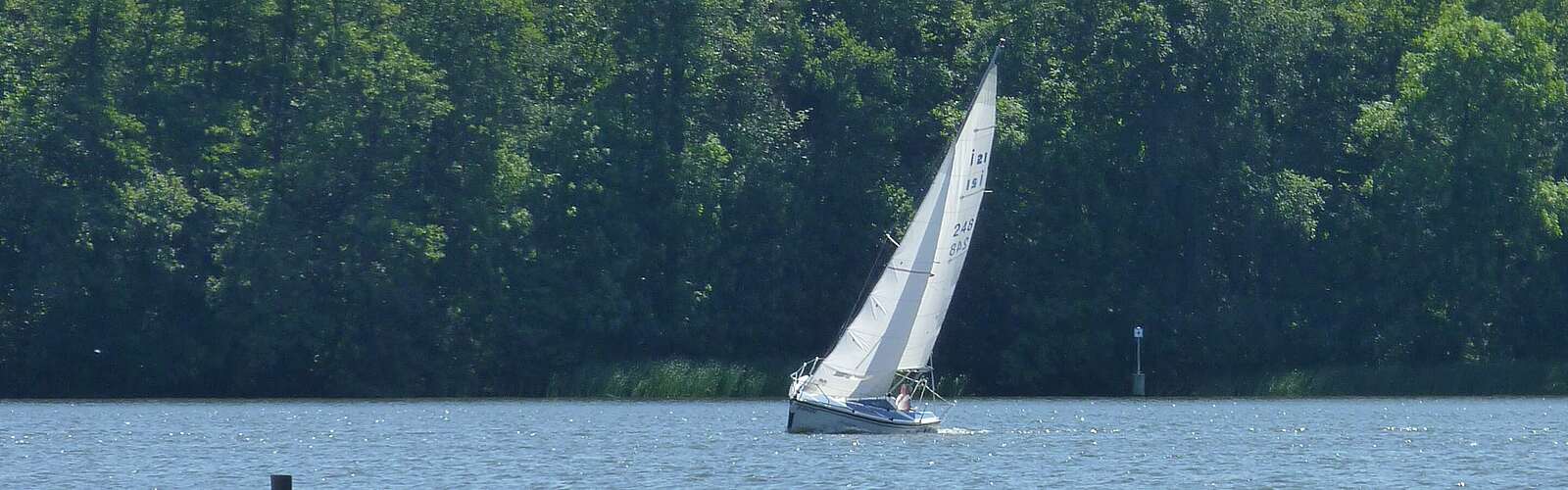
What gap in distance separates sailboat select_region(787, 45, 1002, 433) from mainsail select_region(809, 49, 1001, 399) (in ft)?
0.06

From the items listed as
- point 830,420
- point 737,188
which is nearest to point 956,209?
point 830,420

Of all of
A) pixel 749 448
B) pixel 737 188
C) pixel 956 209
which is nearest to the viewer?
pixel 749 448

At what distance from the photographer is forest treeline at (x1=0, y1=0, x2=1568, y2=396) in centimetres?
8000

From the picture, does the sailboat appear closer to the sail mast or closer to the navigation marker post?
the sail mast

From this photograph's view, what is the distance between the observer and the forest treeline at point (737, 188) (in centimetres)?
8000

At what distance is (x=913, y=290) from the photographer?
54.9 metres

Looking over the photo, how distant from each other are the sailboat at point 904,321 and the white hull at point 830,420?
2 centimetres

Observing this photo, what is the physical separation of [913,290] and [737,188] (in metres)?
30.8

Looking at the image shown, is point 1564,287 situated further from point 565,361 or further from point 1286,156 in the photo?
point 565,361

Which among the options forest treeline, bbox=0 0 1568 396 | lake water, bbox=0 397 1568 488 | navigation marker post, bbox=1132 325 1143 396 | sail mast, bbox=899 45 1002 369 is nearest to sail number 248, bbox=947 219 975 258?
sail mast, bbox=899 45 1002 369

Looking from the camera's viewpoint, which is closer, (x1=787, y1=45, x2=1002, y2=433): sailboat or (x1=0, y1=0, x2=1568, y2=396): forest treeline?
(x1=787, y1=45, x2=1002, y2=433): sailboat

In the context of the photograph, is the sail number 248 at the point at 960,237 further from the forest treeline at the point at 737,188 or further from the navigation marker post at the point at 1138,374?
the navigation marker post at the point at 1138,374

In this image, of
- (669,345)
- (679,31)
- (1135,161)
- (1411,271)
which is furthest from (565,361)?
(1411,271)

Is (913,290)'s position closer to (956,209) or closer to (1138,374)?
(956,209)
